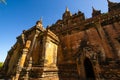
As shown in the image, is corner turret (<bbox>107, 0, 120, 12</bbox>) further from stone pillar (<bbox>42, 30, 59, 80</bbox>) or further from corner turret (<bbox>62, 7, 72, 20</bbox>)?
stone pillar (<bbox>42, 30, 59, 80</bbox>)

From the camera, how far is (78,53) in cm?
1037

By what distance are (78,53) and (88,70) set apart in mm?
1995

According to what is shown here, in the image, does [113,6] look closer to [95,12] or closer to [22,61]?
[95,12]

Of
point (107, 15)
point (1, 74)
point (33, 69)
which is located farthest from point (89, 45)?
point (1, 74)

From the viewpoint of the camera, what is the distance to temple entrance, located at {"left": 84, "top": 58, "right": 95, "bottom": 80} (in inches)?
359

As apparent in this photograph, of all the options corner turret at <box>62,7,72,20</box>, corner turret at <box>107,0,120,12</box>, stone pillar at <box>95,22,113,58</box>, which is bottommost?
stone pillar at <box>95,22,113,58</box>

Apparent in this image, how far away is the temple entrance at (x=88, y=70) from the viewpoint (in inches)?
359

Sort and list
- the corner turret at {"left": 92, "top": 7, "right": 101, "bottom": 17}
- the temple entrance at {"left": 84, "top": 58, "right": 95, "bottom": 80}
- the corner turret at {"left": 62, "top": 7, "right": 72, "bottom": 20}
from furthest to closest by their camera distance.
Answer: the corner turret at {"left": 62, "top": 7, "right": 72, "bottom": 20}
the corner turret at {"left": 92, "top": 7, "right": 101, "bottom": 17}
the temple entrance at {"left": 84, "top": 58, "right": 95, "bottom": 80}

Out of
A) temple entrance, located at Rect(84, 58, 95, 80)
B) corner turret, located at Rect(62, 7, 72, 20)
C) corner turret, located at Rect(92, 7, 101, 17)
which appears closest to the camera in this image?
temple entrance, located at Rect(84, 58, 95, 80)

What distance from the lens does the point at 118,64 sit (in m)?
7.66

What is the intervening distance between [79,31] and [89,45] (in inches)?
94.7

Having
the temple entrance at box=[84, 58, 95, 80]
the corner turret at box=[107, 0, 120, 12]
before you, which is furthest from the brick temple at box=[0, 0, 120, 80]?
the corner turret at box=[107, 0, 120, 12]

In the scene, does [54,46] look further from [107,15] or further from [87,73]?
[107,15]

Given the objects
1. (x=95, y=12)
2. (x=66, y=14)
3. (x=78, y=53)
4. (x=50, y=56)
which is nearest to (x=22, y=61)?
(x=50, y=56)
